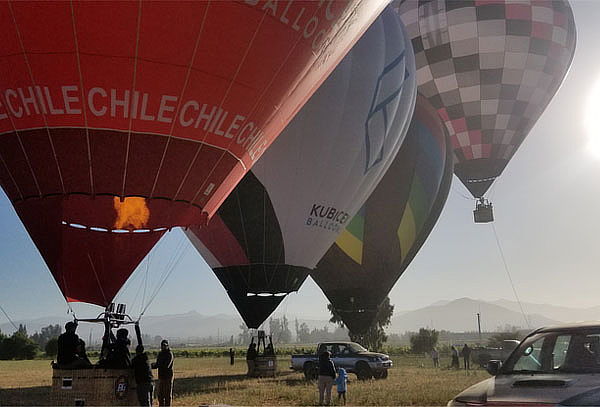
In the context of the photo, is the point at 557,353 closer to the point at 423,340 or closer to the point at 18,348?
the point at 18,348

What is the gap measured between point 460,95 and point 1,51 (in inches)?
825

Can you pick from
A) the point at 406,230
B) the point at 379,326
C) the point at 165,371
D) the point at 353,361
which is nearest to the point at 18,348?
the point at 379,326

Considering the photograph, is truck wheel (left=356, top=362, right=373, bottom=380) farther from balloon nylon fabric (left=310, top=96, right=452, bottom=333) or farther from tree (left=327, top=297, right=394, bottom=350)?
tree (left=327, top=297, right=394, bottom=350)

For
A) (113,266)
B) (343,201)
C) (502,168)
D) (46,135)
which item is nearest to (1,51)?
(46,135)

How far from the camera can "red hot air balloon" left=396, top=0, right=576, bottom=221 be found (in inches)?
957

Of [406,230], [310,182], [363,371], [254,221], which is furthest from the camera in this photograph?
[406,230]

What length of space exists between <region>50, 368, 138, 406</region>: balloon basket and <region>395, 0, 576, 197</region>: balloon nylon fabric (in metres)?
20.5

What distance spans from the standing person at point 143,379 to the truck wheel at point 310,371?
11.2m

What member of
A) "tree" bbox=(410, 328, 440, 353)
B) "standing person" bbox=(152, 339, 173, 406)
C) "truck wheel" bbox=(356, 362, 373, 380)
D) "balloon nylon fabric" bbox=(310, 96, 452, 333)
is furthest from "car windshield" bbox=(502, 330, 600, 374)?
"tree" bbox=(410, 328, 440, 353)

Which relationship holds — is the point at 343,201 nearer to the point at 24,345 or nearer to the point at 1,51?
→ the point at 1,51

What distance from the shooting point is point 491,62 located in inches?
974

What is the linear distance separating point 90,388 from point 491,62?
844 inches

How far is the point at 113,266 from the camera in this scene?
878cm

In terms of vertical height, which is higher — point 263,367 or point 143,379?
point 143,379
